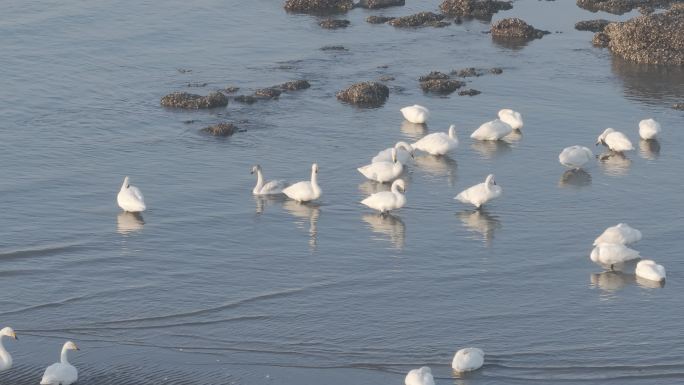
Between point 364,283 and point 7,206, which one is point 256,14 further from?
point 364,283

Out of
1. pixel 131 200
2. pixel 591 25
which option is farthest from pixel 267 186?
pixel 591 25

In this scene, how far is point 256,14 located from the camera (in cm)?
5106

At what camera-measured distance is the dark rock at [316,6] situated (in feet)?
170

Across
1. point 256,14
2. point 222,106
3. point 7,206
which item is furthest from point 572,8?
point 7,206

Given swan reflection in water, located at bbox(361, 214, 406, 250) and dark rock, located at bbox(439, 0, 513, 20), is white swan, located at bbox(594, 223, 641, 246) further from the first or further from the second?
dark rock, located at bbox(439, 0, 513, 20)

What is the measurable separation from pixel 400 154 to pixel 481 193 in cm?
360

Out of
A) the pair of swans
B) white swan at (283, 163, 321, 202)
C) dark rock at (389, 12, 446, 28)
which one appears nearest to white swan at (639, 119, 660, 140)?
white swan at (283, 163, 321, 202)

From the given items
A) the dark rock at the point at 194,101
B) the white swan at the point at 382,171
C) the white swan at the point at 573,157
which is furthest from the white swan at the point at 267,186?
the dark rock at the point at 194,101

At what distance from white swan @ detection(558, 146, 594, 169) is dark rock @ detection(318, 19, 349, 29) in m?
17.2

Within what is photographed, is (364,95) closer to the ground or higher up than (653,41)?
closer to the ground

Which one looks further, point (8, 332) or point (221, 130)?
point (221, 130)

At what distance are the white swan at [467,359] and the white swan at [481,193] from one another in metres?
8.22

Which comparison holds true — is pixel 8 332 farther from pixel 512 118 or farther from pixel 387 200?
pixel 512 118

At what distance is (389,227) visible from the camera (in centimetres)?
2975
